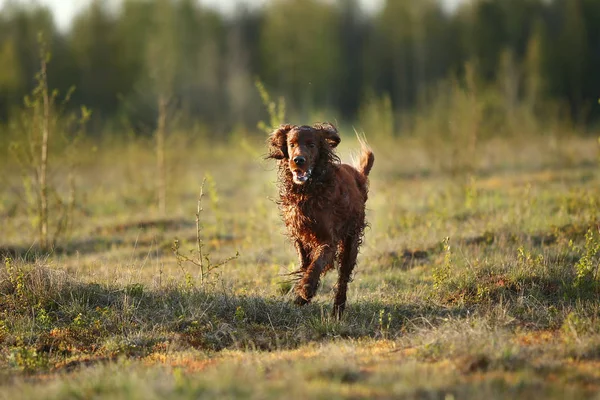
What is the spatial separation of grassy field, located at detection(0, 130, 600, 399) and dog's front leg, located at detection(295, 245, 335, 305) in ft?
1.34

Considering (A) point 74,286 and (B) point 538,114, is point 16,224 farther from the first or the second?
(B) point 538,114

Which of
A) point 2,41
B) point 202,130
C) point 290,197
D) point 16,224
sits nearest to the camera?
point 290,197

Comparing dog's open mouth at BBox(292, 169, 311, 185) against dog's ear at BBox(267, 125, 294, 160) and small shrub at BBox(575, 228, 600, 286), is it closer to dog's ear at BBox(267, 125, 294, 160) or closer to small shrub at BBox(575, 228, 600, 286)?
dog's ear at BBox(267, 125, 294, 160)

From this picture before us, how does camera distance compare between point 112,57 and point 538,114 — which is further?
point 112,57

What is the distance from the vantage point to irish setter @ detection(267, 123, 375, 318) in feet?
20.5

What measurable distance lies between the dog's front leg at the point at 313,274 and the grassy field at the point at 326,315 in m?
0.41

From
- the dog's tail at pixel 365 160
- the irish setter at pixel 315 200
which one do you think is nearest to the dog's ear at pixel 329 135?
the irish setter at pixel 315 200

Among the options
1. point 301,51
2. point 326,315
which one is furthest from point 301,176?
point 301,51

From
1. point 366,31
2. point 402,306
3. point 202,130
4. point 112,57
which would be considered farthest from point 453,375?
point 366,31

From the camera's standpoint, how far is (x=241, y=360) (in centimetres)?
525

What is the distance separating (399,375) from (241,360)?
4.44 ft

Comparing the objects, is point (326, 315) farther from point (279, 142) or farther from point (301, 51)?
point (301, 51)

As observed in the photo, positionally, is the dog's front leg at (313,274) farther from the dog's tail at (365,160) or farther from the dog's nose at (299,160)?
the dog's tail at (365,160)

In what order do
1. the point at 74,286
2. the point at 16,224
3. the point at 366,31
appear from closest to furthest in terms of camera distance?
the point at 74,286
the point at 16,224
the point at 366,31
